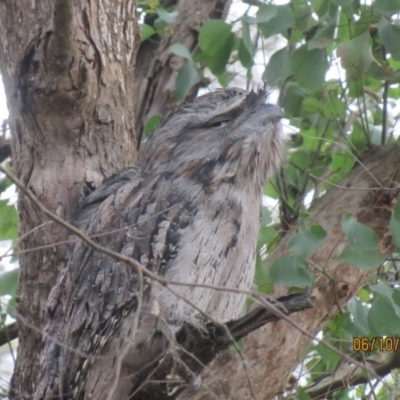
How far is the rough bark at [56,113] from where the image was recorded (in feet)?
10.1

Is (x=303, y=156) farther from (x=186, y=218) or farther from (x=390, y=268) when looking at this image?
(x=186, y=218)

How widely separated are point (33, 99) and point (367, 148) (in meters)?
1.47

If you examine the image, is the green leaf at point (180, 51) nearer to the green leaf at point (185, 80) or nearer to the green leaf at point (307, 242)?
the green leaf at point (185, 80)

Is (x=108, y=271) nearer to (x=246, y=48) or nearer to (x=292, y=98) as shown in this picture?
(x=246, y=48)

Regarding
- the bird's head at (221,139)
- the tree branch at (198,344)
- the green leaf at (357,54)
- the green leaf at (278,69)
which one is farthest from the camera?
the green leaf at (278,69)

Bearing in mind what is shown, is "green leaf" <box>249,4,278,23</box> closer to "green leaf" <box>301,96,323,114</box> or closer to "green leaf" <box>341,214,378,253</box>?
"green leaf" <box>301,96,323,114</box>

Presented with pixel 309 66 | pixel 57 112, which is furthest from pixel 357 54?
pixel 57 112

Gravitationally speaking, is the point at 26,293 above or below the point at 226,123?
below

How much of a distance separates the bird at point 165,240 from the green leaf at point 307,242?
0.67 ft

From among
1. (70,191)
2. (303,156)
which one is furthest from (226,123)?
(303,156)

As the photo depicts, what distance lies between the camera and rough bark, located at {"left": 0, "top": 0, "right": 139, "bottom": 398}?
10.1 ft

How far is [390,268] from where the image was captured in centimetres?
413

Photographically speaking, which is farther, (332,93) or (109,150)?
(332,93)
